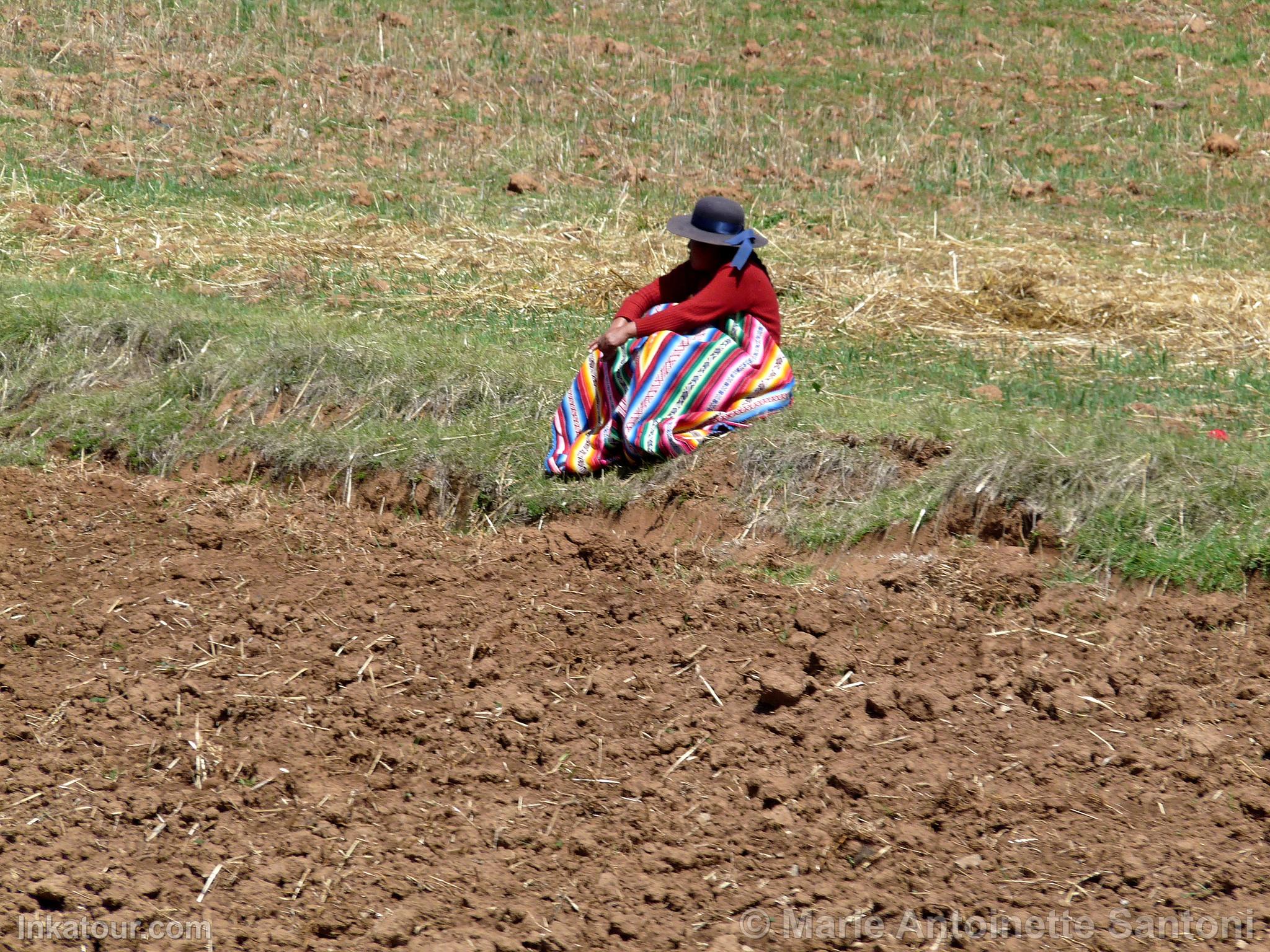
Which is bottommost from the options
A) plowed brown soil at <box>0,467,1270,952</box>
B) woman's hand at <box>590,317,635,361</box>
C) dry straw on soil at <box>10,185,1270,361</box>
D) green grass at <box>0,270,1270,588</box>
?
plowed brown soil at <box>0,467,1270,952</box>

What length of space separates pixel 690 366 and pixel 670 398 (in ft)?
0.54

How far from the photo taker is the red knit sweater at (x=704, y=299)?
5.95 meters

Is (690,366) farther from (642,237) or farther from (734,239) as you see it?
(642,237)

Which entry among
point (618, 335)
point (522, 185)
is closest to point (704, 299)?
point (618, 335)

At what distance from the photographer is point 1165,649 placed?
4629 mm

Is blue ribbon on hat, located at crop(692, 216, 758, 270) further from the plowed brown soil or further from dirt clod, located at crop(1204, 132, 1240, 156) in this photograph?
dirt clod, located at crop(1204, 132, 1240, 156)

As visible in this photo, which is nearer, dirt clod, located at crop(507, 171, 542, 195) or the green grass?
the green grass

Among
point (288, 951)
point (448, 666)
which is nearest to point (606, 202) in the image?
point (448, 666)

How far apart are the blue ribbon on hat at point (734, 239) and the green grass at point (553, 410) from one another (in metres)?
0.73

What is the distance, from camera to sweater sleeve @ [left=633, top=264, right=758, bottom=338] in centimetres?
594

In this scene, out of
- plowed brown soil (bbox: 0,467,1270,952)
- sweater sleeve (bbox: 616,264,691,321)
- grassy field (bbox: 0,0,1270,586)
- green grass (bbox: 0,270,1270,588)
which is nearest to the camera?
plowed brown soil (bbox: 0,467,1270,952)

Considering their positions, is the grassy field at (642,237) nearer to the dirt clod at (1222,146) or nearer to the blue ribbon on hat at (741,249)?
the dirt clod at (1222,146)

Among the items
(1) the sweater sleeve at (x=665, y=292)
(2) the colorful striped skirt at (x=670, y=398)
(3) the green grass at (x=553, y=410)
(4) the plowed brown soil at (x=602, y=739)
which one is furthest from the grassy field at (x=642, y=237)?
(1) the sweater sleeve at (x=665, y=292)

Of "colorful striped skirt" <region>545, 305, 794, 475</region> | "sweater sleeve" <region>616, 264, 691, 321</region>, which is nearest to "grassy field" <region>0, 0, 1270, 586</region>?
"colorful striped skirt" <region>545, 305, 794, 475</region>
